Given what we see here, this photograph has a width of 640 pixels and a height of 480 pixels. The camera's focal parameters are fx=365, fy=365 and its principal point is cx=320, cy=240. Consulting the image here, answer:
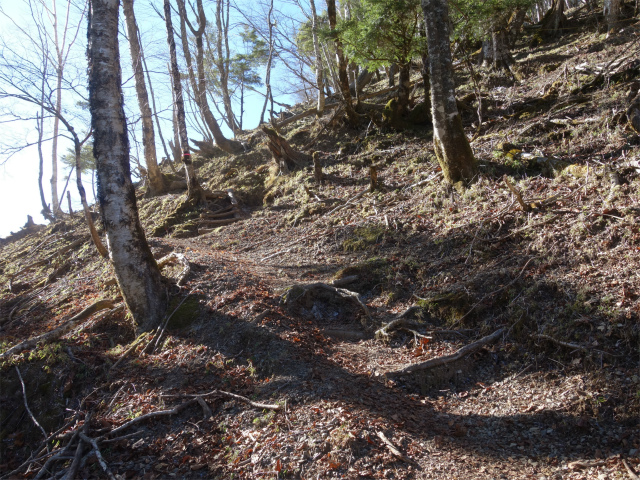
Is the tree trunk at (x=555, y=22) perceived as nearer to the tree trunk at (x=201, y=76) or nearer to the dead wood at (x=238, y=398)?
the tree trunk at (x=201, y=76)

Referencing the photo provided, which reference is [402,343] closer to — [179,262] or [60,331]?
[179,262]

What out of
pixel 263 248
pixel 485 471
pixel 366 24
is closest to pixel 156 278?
pixel 263 248

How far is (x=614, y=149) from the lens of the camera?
6285 millimetres

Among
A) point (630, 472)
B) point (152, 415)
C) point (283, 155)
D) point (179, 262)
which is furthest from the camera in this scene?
point (283, 155)

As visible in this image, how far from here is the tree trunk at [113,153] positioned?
5.40 metres

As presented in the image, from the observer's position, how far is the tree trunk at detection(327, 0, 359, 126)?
40.1ft

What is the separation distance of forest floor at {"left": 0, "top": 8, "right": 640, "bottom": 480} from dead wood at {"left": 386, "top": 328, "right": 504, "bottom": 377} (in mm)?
61

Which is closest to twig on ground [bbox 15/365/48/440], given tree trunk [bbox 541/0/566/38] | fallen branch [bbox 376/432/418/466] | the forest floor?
the forest floor

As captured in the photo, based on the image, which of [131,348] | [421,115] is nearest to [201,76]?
[421,115]

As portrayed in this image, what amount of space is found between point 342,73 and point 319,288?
9524mm

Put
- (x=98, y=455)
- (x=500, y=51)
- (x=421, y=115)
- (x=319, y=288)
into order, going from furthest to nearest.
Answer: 1. (x=500, y=51)
2. (x=421, y=115)
3. (x=319, y=288)
4. (x=98, y=455)

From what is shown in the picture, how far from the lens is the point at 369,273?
6.83 metres

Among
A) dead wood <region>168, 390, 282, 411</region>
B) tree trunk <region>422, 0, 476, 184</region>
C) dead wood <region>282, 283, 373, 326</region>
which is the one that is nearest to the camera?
dead wood <region>168, 390, 282, 411</region>

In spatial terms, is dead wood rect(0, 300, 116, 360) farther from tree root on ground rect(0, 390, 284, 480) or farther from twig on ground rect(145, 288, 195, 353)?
tree root on ground rect(0, 390, 284, 480)
